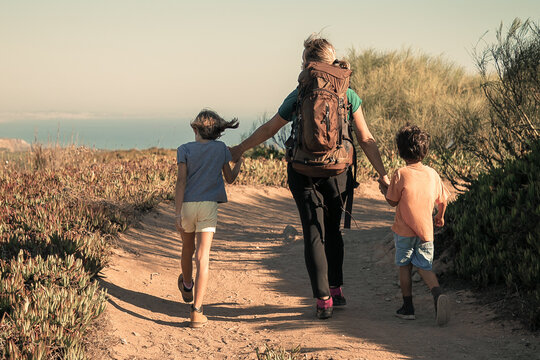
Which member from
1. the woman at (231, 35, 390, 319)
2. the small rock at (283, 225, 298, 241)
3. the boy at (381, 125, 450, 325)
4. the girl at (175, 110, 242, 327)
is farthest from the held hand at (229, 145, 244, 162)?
the small rock at (283, 225, 298, 241)

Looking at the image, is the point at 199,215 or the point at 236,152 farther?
the point at 236,152

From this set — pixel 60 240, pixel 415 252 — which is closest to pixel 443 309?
pixel 415 252

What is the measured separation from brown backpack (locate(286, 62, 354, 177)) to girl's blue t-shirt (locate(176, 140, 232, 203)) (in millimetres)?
725

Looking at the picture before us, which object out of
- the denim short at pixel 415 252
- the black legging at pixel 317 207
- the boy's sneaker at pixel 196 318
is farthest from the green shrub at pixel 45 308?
the denim short at pixel 415 252

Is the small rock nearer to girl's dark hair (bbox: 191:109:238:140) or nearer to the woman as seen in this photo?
the woman

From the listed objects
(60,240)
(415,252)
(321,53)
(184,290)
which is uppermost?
(321,53)

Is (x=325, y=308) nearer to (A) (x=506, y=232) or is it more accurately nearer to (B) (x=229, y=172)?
(B) (x=229, y=172)

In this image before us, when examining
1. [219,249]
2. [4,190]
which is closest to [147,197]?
[219,249]

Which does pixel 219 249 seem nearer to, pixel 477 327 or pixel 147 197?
pixel 147 197

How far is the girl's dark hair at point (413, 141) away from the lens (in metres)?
4.89

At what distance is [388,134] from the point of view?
17484mm

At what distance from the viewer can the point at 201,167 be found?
5051 mm

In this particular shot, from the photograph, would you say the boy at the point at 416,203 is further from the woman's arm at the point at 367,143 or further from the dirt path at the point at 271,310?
the dirt path at the point at 271,310

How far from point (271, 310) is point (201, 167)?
1.72 m
